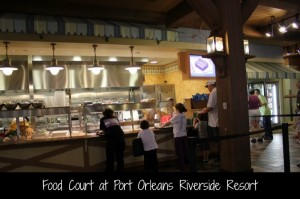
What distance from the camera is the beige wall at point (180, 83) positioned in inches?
410

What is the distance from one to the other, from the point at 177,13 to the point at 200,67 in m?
1.99

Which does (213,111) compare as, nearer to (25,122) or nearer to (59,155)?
(59,155)

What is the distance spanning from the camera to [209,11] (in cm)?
545

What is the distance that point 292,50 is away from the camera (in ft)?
38.8

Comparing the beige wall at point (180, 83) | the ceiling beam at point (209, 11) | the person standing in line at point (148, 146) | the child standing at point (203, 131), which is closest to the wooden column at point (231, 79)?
the ceiling beam at point (209, 11)

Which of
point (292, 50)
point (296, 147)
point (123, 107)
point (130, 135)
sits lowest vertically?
point (296, 147)

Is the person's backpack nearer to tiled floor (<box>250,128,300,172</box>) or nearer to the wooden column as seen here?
the wooden column

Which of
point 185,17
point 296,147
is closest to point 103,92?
point 185,17

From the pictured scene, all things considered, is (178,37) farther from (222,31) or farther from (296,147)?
(296,147)

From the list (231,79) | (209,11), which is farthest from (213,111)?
(209,11)

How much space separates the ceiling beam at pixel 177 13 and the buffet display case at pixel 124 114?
95.3 inches

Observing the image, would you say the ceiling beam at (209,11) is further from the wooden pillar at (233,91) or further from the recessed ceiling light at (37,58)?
the recessed ceiling light at (37,58)

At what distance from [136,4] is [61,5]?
1862 mm

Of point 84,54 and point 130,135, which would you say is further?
point 84,54
